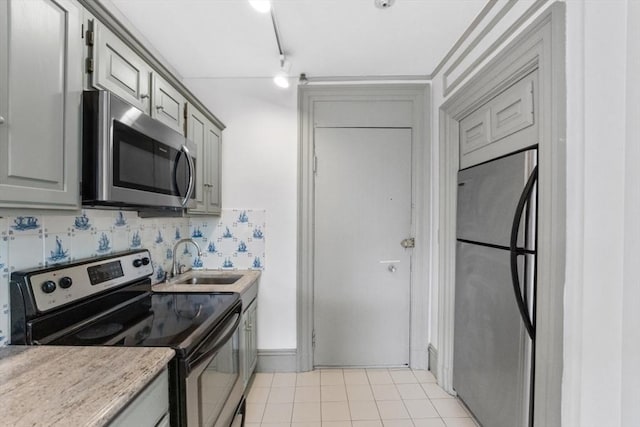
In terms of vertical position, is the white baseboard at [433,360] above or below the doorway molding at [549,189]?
below

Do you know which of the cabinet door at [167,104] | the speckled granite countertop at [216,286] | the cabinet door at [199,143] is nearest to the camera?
the cabinet door at [167,104]

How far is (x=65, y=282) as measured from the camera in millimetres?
1277

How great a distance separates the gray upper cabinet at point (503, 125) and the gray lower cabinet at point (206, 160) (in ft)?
6.06

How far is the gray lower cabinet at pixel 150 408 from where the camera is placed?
0.87 m

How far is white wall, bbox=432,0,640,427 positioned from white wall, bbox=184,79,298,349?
2394 mm

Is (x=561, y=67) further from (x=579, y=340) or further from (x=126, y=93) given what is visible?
(x=126, y=93)

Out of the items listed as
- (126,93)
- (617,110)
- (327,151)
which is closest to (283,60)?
(327,151)

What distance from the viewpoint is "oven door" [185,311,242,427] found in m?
1.20

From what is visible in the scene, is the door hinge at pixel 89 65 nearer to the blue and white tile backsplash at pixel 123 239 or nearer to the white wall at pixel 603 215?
the blue and white tile backsplash at pixel 123 239

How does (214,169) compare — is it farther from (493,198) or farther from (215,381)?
(493,198)

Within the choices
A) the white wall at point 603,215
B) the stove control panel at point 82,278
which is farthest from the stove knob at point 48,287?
the white wall at point 603,215

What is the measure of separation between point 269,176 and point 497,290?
6.02 feet

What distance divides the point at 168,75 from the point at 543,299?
2.16 metres

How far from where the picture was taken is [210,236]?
2.64 meters
